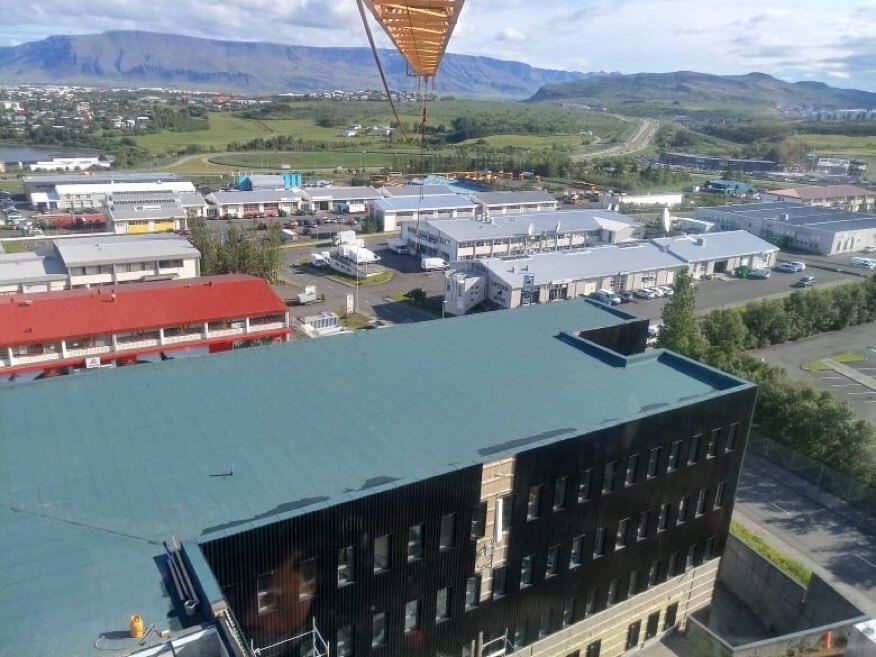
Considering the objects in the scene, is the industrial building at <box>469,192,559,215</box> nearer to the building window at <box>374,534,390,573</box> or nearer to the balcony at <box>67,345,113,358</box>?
the balcony at <box>67,345,113,358</box>

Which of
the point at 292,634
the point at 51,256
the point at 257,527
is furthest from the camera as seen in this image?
the point at 51,256

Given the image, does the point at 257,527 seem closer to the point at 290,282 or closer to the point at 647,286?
the point at 290,282

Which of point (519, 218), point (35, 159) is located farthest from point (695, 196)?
point (35, 159)

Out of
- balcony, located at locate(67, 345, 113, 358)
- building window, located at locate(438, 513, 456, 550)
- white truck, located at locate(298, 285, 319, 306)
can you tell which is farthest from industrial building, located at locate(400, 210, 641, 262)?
building window, located at locate(438, 513, 456, 550)

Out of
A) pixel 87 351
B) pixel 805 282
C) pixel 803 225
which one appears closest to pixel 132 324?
pixel 87 351

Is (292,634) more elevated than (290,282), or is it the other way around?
(292,634)

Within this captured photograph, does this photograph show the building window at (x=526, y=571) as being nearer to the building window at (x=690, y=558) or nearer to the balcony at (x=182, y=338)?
the building window at (x=690, y=558)
